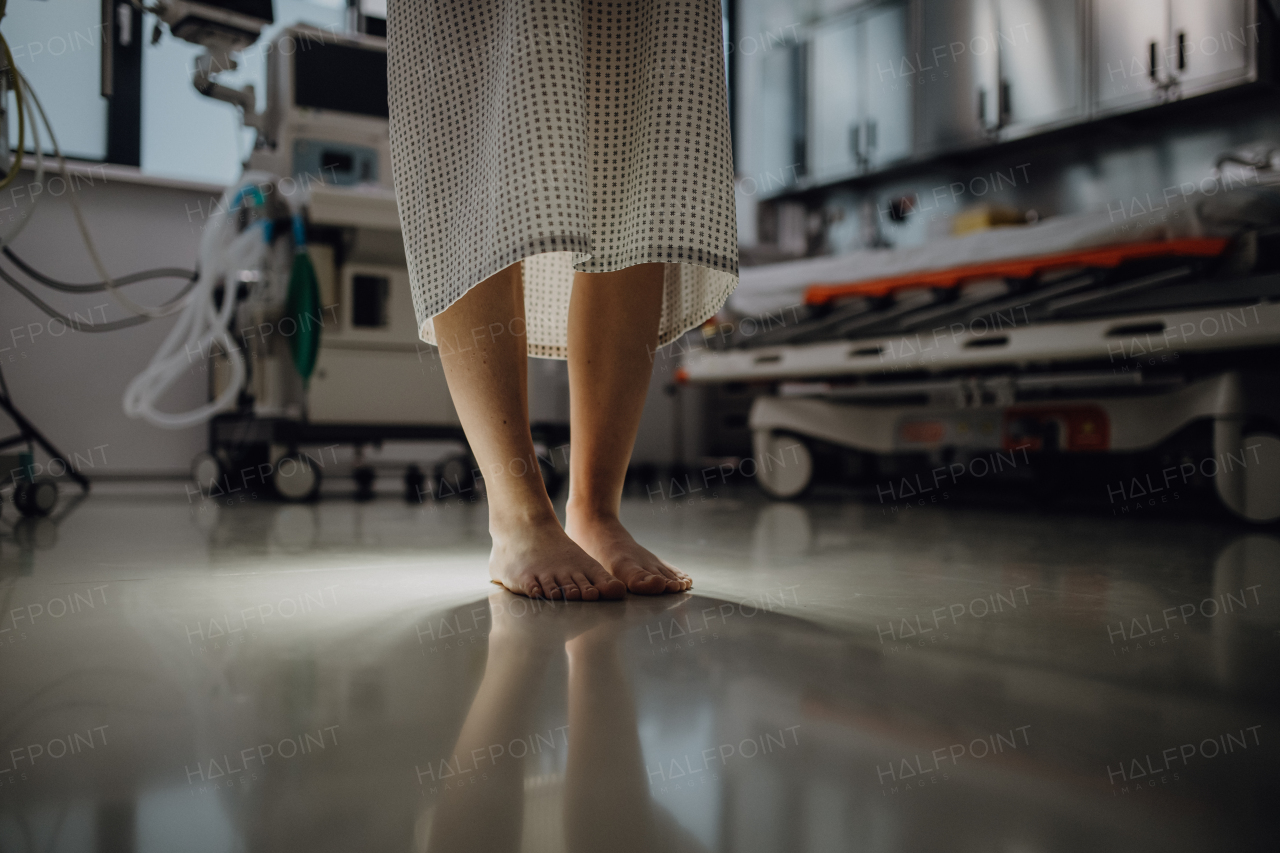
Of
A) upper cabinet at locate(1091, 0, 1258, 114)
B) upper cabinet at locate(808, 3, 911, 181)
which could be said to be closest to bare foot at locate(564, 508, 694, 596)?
upper cabinet at locate(1091, 0, 1258, 114)

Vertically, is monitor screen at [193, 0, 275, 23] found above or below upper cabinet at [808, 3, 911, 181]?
below

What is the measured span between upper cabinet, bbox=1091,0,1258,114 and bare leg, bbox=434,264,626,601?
3.11m

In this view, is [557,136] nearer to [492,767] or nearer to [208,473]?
[492,767]

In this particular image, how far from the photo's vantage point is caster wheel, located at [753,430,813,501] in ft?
8.53

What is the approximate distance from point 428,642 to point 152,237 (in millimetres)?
3193

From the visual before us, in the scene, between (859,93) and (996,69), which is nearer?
(996,69)

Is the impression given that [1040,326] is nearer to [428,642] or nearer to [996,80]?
[428,642]

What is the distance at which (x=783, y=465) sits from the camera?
8.61ft

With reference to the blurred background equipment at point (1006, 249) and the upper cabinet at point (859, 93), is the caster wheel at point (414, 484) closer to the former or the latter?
the blurred background equipment at point (1006, 249)

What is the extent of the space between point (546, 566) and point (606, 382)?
229 mm

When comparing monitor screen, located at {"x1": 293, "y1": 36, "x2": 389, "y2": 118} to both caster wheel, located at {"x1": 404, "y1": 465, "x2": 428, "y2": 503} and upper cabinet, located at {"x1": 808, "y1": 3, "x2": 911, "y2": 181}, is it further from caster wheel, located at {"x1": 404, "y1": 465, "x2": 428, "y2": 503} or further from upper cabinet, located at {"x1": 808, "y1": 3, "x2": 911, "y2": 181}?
upper cabinet, located at {"x1": 808, "y1": 3, "x2": 911, "y2": 181}

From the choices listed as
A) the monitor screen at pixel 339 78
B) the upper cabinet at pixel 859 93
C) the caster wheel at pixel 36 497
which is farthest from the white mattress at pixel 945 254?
the caster wheel at pixel 36 497

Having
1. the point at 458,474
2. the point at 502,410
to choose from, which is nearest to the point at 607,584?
the point at 502,410

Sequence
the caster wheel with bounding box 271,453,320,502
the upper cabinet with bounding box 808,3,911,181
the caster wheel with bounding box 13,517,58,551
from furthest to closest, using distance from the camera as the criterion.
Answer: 1. the upper cabinet with bounding box 808,3,911,181
2. the caster wheel with bounding box 271,453,320,502
3. the caster wheel with bounding box 13,517,58,551
